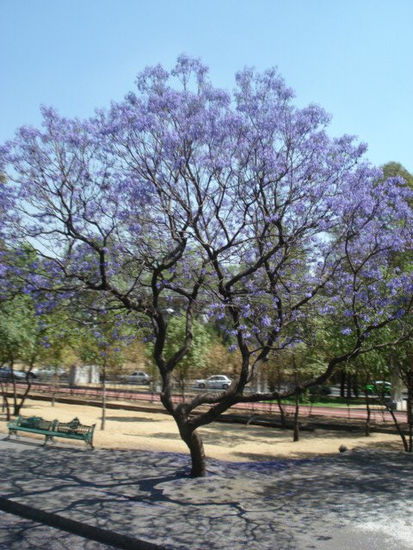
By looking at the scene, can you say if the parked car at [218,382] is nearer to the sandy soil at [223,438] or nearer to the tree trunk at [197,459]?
the sandy soil at [223,438]

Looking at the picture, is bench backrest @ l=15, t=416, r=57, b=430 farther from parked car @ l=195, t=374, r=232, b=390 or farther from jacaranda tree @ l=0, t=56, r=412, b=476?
parked car @ l=195, t=374, r=232, b=390

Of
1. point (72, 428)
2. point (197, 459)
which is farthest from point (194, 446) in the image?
point (72, 428)

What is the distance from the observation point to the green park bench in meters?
13.9

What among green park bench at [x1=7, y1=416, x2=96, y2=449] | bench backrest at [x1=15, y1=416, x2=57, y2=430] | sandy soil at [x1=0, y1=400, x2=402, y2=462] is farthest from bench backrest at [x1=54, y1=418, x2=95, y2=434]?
sandy soil at [x1=0, y1=400, x2=402, y2=462]

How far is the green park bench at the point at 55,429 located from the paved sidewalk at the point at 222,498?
30.4 inches

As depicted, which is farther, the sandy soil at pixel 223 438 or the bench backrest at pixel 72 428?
the sandy soil at pixel 223 438

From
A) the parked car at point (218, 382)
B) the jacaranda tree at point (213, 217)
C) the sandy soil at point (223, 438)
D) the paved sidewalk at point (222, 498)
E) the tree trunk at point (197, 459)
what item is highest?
the jacaranda tree at point (213, 217)

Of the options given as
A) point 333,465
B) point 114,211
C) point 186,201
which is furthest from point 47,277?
point 333,465

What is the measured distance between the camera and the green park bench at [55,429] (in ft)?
45.5

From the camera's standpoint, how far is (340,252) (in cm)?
1183

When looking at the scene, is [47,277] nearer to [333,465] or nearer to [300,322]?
[300,322]

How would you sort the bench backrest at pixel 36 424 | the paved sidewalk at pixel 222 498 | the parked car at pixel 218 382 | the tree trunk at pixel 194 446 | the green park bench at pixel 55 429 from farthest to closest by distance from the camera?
the parked car at pixel 218 382, the bench backrest at pixel 36 424, the green park bench at pixel 55 429, the tree trunk at pixel 194 446, the paved sidewalk at pixel 222 498

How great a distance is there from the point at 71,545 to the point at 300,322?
6.46m

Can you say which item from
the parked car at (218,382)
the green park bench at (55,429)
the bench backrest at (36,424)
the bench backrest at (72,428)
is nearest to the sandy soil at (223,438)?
the bench backrest at (72,428)
